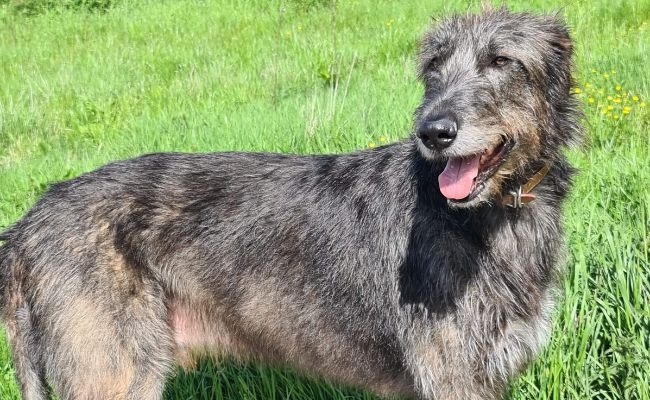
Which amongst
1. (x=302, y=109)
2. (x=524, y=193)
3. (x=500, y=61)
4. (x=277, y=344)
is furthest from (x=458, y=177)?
(x=302, y=109)

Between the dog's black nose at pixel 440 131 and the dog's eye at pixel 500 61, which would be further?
the dog's eye at pixel 500 61

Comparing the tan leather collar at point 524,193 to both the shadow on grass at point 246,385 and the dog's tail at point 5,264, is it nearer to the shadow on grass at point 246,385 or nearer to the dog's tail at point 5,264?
the shadow on grass at point 246,385

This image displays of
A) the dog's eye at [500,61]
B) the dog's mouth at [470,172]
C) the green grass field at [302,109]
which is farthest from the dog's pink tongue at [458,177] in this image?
the green grass field at [302,109]

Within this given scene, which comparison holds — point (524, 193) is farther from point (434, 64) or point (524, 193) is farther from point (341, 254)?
point (341, 254)

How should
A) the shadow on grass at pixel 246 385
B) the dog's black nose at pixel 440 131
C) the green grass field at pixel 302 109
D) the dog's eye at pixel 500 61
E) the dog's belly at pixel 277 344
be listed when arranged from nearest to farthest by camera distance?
the dog's black nose at pixel 440 131
the dog's eye at pixel 500 61
the dog's belly at pixel 277 344
the green grass field at pixel 302 109
the shadow on grass at pixel 246 385

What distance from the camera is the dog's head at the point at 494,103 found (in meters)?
2.58

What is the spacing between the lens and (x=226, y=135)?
5703 millimetres

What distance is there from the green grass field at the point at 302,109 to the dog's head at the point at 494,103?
322mm

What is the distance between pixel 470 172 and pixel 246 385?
1905 mm

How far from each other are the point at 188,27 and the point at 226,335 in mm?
8798

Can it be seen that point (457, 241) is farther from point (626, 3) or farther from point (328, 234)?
point (626, 3)

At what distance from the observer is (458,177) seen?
264 cm

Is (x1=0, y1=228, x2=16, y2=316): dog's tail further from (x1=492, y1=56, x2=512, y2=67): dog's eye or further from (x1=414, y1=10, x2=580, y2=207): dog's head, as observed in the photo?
(x1=492, y1=56, x2=512, y2=67): dog's eye

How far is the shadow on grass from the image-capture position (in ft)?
12.4
